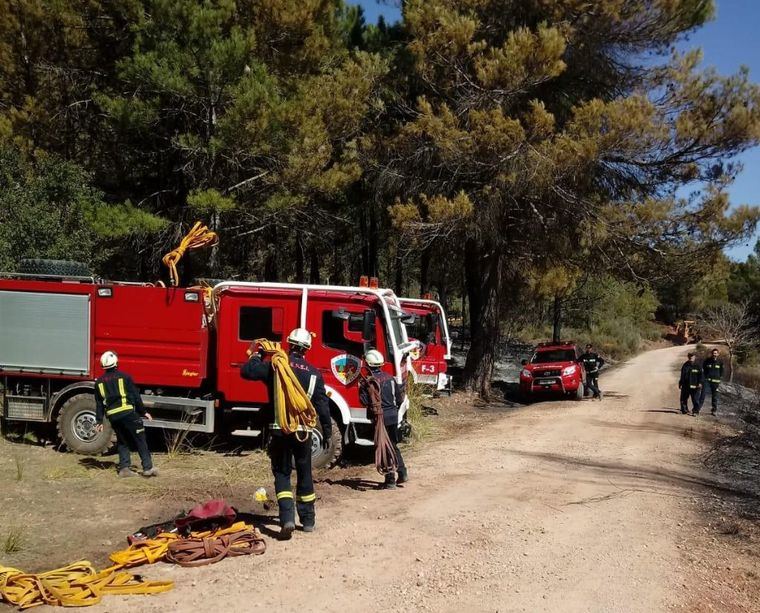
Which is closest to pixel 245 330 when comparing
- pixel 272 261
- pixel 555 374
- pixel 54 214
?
pixel 54 214

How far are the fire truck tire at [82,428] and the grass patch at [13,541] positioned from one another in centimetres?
322

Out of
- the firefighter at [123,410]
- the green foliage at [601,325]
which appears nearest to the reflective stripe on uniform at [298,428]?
the firefighter at [123,410]

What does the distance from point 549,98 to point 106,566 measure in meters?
16.2

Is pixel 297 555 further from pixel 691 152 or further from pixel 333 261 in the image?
pixel 333 261

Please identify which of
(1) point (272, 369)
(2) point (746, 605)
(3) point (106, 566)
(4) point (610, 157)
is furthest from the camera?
(4) point (610, 157)

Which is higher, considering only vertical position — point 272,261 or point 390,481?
point 272,261

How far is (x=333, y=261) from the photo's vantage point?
29.9m

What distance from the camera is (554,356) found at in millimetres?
20016

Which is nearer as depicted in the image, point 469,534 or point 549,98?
point 469,534

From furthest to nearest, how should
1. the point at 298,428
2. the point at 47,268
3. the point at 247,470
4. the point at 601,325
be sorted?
1. the point at 601,325
2. the point at 47,268
3. the point at 247,470
4. the point at 298,428

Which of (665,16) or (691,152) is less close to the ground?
(665,16)

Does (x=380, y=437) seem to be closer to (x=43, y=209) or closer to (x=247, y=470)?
(x=247, y=470)

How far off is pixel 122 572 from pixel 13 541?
1.34 metres

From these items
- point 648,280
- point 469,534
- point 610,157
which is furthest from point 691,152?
point 469,534
